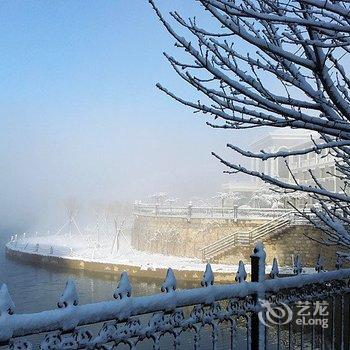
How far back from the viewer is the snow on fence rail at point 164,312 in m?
2.24

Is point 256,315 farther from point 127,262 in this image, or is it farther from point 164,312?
point 127,262

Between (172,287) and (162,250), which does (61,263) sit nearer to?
(162,250)

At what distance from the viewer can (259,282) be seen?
3.70 metres

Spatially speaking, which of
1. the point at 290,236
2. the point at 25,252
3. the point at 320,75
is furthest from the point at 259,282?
the point at 25,252

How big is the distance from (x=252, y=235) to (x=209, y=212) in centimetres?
462

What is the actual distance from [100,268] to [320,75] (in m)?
25.5

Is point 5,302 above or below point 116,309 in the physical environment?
above

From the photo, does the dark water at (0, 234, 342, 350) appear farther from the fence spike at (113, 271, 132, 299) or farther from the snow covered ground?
the fence spike at (113, 271, 132, 299)

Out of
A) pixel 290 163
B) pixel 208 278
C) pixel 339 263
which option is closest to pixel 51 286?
pixel 339 263

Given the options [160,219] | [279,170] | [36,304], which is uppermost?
[279,170]

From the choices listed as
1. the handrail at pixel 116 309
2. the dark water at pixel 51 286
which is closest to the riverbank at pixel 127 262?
the dark water at pixel 51 286

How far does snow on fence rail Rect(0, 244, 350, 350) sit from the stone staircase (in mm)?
21760

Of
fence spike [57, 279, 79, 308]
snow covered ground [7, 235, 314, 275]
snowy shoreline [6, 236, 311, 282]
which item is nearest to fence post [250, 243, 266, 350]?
fence spike [57, 279, 79, 308]

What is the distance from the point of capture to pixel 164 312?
2900mm
